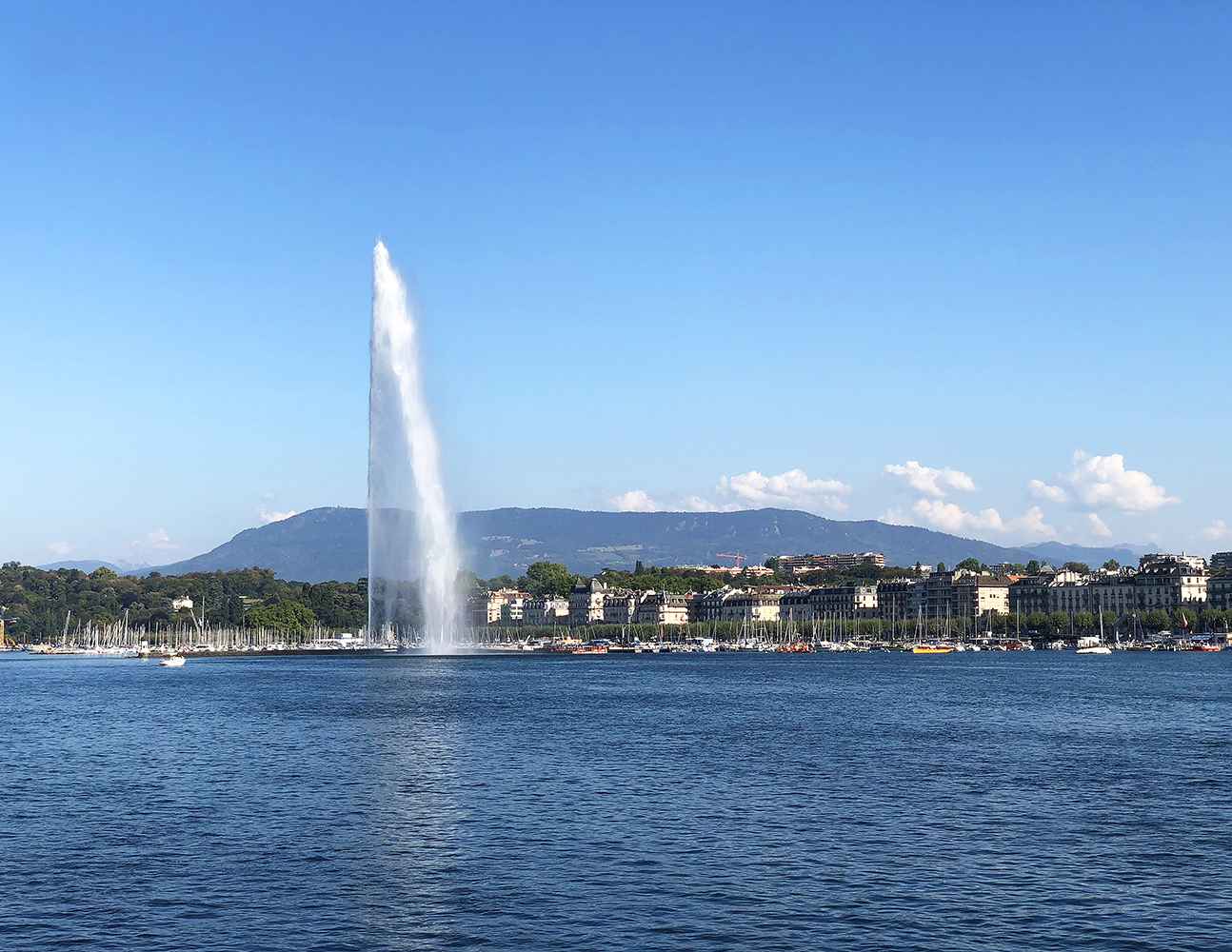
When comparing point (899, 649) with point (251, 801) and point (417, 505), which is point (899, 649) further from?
point (251, 801)

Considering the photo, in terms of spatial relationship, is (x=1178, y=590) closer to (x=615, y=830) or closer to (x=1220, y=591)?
(x=1220, y=591)

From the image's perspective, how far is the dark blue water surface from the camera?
21.6m

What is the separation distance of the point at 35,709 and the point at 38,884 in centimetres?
4831

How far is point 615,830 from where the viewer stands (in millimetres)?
29469

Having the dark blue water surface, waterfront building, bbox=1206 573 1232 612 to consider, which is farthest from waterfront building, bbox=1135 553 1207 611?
the dark blue water surface

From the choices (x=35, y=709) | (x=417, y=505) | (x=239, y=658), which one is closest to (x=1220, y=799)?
(x=35, y=709)

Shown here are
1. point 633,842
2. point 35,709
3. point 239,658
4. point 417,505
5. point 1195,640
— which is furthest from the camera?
point 1195,640

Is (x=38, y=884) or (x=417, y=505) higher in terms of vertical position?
(x=417, y=505)

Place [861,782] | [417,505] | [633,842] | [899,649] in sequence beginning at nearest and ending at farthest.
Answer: [633,842]
[861,782]
[417,505]
[899,649]

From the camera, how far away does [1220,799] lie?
111 feet

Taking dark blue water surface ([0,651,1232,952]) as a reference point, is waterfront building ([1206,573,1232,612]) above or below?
above

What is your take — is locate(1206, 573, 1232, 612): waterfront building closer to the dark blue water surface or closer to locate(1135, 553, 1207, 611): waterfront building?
locate(1135, 553, 1207, 611): waterfront building

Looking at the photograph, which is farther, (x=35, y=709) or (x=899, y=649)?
(x=899, y=649)

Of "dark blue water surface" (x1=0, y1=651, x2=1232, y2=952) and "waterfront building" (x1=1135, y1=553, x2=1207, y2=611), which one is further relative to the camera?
"waterfront building" (x1=1135, y1=553, x2=1207, y2=611)
